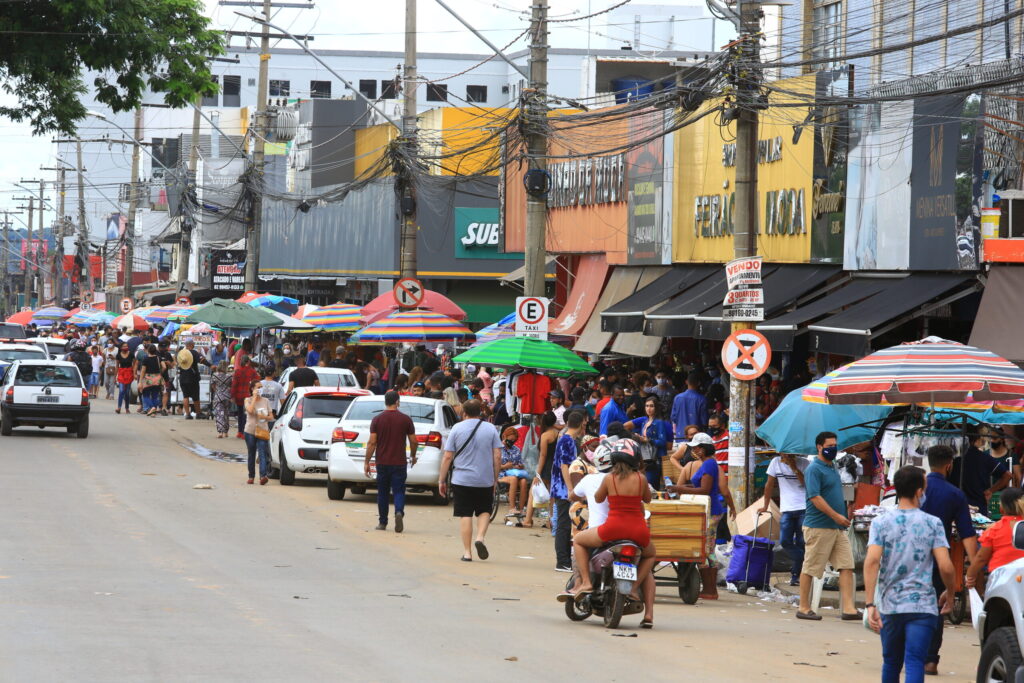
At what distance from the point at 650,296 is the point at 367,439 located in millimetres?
7539

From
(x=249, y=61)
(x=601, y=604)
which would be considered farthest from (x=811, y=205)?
(x=249, y=61)

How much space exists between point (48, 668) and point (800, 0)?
60.4 feet

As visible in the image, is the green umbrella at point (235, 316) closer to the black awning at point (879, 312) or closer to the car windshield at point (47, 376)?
the car windshield at point (47, 376)

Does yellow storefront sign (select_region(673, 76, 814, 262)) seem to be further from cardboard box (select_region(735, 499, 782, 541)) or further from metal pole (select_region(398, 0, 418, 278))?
cardboard box (select_region(735, 499, 782, 541))

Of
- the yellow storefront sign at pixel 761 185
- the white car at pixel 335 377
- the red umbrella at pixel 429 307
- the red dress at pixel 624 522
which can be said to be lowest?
the red dress at pixel 624 522

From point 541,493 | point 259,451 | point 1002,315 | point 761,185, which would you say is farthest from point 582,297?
point 1002,315

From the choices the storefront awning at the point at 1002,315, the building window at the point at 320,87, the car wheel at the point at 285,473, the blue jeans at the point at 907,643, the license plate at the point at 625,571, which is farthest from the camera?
the building window at the point at 320,87

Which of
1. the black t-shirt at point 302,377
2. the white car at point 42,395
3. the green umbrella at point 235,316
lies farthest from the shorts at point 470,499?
the green umbrella at point 235,316

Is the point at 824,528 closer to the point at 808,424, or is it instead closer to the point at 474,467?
the point at 808,424

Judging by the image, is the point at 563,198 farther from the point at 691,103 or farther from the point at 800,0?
the point at 691,103

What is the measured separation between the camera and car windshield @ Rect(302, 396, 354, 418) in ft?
77.7

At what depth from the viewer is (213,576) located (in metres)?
13.8

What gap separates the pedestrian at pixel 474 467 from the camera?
16453mm

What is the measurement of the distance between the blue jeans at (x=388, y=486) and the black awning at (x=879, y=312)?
5.68 meters
